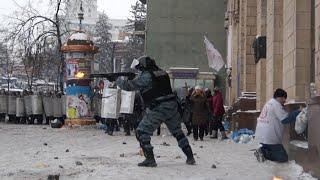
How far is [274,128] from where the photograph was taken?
1058cm

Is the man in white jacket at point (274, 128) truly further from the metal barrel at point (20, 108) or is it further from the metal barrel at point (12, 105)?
the metal barrel at point (12, 105)

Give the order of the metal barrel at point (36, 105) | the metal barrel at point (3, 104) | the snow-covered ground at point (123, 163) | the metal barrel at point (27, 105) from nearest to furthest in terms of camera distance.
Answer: the snow-covered ground at point (123, 163), the metal barrel at point (36, 105), the metal barrel at point (27, 105), the metal barrel at point (3, 104)

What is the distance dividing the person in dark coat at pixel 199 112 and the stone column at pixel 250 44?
3028 millimetres

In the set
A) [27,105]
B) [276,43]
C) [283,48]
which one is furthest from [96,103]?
[283,48]

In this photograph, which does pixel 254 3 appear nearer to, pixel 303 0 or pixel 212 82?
pixel 303 0

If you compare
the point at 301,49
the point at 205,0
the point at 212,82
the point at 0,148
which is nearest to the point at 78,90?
the point at 0,148

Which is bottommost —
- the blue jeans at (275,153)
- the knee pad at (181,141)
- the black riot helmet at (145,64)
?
the blue jeans at (275,153)

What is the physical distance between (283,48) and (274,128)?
11.4 feet

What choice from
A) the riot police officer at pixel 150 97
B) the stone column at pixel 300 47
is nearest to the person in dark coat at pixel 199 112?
the stone column at pixel 300 47

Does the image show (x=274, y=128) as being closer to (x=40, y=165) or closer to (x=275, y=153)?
(x=275, y=153)

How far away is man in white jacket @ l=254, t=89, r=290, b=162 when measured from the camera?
10477mm

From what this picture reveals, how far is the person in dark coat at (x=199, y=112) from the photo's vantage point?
17.4m

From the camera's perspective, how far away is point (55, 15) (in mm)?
34156

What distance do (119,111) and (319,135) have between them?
12.3 m
